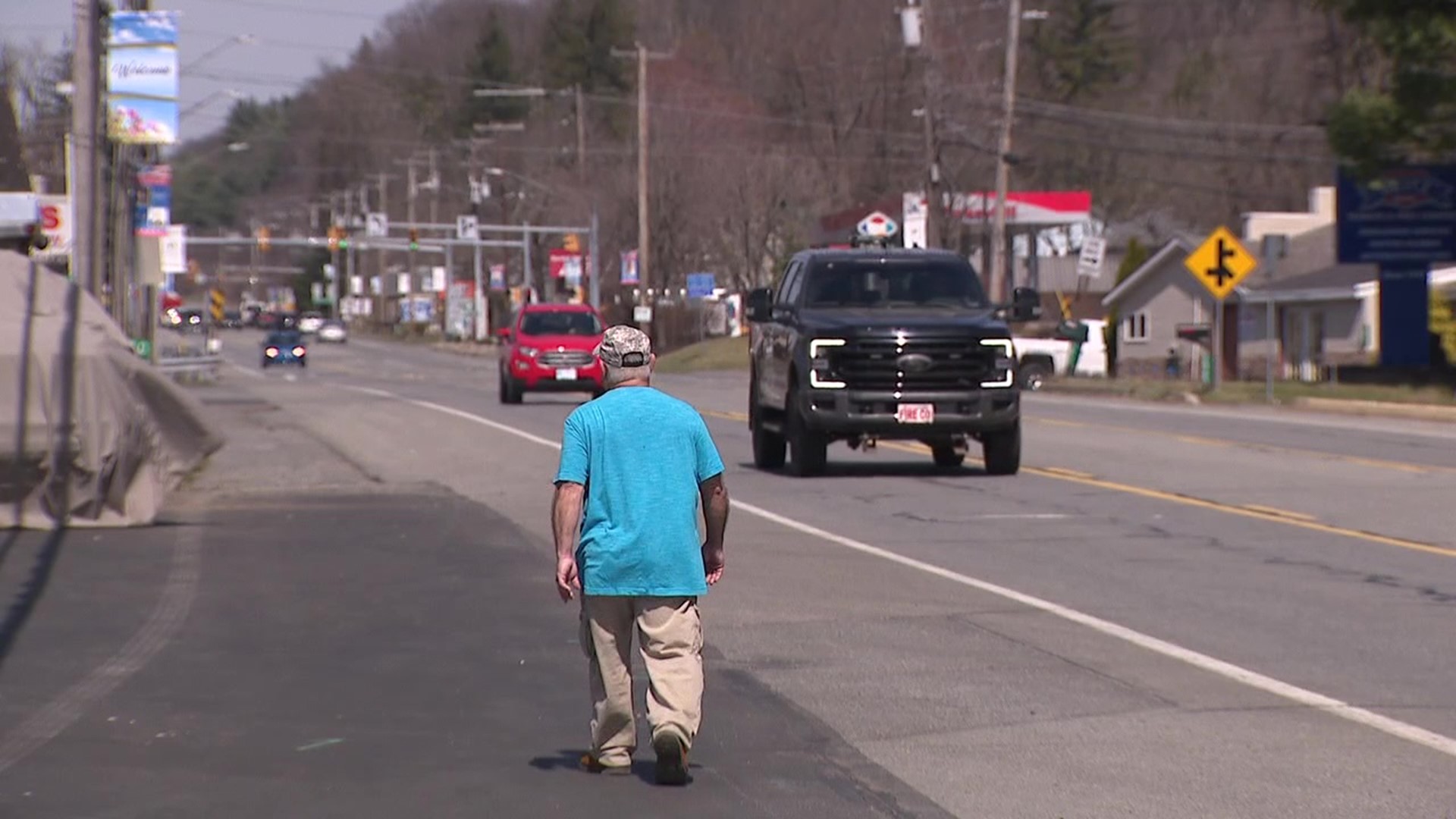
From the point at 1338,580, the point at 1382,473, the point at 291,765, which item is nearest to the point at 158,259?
the point at 1382,473

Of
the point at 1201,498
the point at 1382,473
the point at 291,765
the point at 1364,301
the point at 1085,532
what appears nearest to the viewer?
the point at 291,765

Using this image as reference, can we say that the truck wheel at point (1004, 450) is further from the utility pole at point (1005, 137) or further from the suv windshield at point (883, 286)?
the utility pole at point (1005, 137)

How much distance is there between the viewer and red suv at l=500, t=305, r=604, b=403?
38.1 metres

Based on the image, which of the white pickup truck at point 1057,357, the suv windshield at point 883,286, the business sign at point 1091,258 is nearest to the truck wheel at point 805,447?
the suv windshield at point 883,286

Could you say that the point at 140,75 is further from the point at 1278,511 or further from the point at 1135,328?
the point at 1135,328

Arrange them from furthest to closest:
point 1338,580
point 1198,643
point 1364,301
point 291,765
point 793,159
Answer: point 793,159, point 1364,301, point 1338,580, point 1198,643, point 291,765

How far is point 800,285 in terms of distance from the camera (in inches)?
866

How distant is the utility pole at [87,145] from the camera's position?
86.0ft

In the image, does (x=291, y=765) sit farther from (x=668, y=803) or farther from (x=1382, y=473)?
(x=1382, y=473)

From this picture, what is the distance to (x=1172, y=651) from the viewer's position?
1076cm

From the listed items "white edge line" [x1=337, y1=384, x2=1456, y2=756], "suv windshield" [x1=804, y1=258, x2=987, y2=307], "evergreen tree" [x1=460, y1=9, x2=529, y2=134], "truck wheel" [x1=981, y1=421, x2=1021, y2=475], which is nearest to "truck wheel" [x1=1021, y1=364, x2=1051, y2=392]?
"suv windshield" [x1=804, y1=258, x2=987, y2=307]

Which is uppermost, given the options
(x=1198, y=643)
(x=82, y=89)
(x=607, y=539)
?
(x=82, y=89)

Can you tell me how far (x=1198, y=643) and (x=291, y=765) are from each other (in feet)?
16.6

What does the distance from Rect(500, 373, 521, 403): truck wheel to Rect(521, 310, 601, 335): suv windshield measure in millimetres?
916
